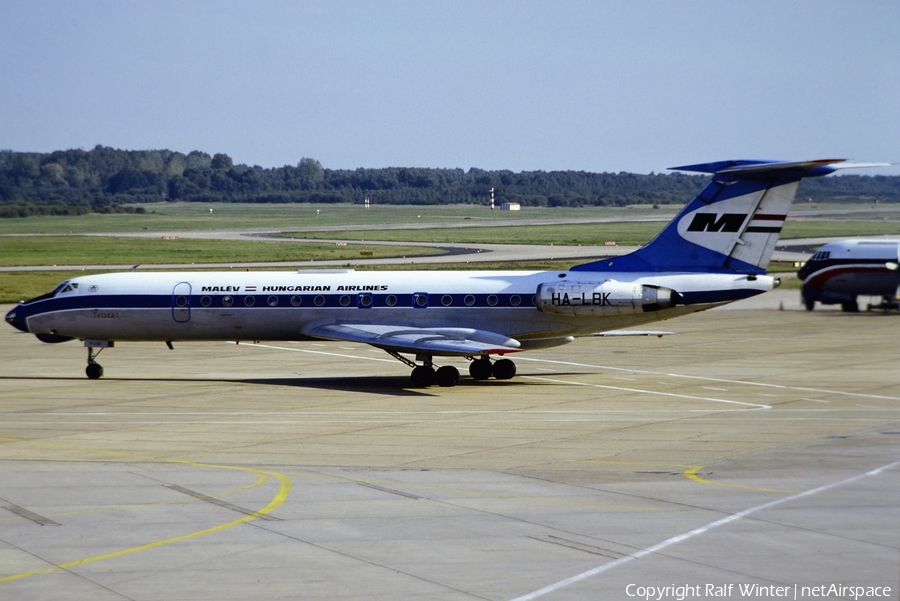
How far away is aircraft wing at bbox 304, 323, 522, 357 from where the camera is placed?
26.9 metres

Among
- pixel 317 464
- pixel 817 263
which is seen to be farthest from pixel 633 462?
pixel 817 263

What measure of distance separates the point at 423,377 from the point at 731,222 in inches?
372

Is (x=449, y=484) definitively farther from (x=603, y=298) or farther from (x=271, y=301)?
(x=271, y=301)

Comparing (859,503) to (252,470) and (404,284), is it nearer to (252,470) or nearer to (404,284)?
(252,470)

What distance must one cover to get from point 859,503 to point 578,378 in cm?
1559

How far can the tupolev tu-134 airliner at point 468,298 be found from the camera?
27.6m

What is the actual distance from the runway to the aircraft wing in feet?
4.27

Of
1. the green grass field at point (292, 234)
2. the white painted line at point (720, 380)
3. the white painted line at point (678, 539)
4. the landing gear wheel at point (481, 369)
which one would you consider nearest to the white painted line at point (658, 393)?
the landing gear wheel at point (481, 369)

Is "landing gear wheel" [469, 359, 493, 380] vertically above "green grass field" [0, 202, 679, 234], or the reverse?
"green grass field" [0, 202, 679, 234]

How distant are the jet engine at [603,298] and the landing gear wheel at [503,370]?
235 centimetres

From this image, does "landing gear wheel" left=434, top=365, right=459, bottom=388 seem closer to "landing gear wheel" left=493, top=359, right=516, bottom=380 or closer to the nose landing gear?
"landing gear wheel" left=493, top=359, right=516, bottom=380

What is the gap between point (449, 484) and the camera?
16.4 m

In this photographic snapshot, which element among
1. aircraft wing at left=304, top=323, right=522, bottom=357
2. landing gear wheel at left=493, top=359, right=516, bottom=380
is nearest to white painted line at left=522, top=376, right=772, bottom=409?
landing gear wheel at left=493, top=359, right=516, bottom=380

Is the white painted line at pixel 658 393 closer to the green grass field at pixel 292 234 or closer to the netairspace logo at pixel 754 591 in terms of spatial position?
the netairspace logo at pixel 754 591
